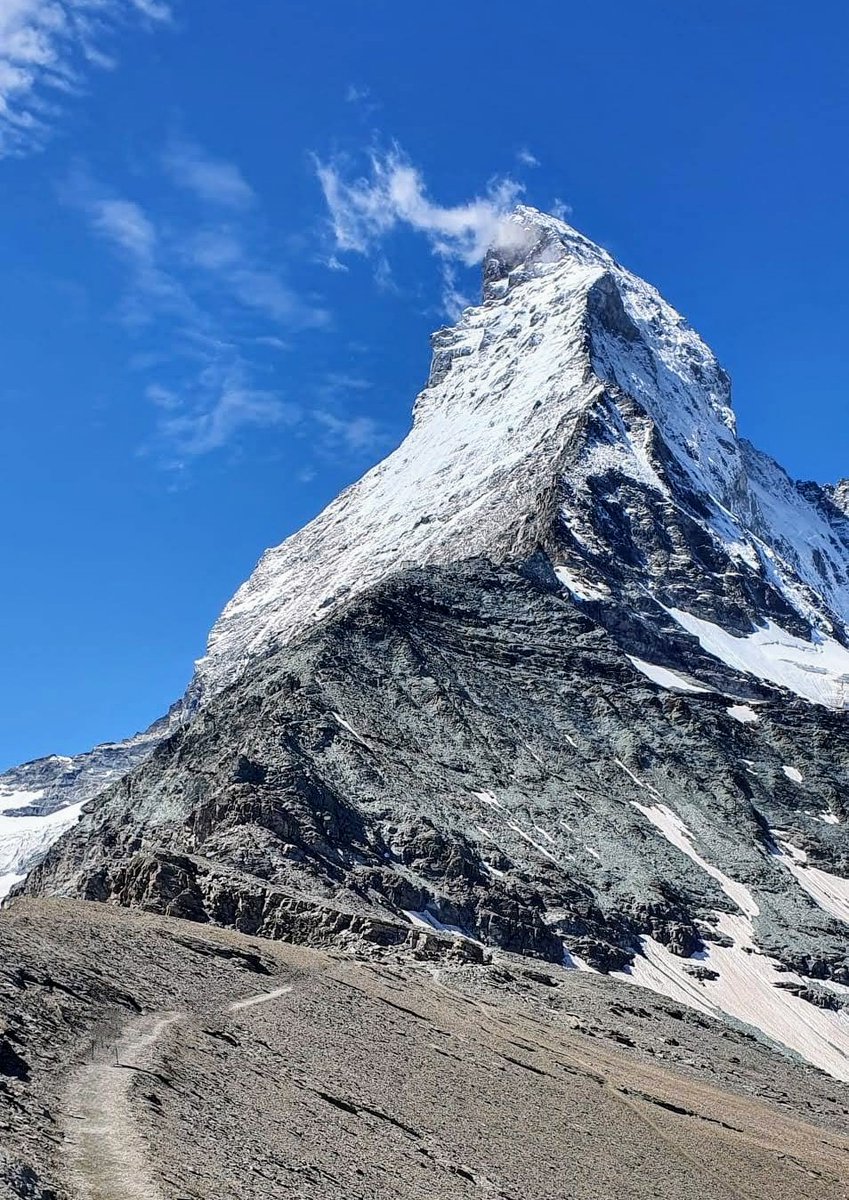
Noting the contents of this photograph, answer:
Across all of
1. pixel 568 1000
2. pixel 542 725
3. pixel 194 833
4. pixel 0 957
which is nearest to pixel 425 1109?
pixel 0 957

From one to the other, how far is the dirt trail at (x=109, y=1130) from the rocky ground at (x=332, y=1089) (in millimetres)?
67

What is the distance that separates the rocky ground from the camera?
26.2 meters

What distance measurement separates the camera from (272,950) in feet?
199

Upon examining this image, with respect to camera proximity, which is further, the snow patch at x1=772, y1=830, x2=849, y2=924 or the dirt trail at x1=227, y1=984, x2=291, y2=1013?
the snow patch at x1=772, y1=830, x2=849, y2=924

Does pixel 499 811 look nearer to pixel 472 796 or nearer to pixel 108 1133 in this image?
pixel 472 796

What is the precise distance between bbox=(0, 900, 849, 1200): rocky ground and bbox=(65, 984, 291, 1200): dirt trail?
7 centimetres

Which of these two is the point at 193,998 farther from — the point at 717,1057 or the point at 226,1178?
the point at 717,1057

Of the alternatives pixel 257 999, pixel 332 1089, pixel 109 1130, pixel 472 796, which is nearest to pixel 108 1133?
pixel 109 1130

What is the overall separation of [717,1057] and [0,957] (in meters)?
50.1

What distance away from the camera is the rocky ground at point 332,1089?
2616 centimetres

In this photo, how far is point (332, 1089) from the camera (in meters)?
36.7

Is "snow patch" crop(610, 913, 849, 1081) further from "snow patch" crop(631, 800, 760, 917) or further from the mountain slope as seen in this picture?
"snow patch" crop(631, 800, 760, 917)

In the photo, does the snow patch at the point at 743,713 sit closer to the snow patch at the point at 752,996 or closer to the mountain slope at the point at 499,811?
the mountain slope at the point at 499,811

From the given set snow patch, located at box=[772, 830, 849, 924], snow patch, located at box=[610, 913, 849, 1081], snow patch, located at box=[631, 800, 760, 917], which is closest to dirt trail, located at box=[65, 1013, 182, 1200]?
snow patch, located at box=[610, 913, 849, 1081]
